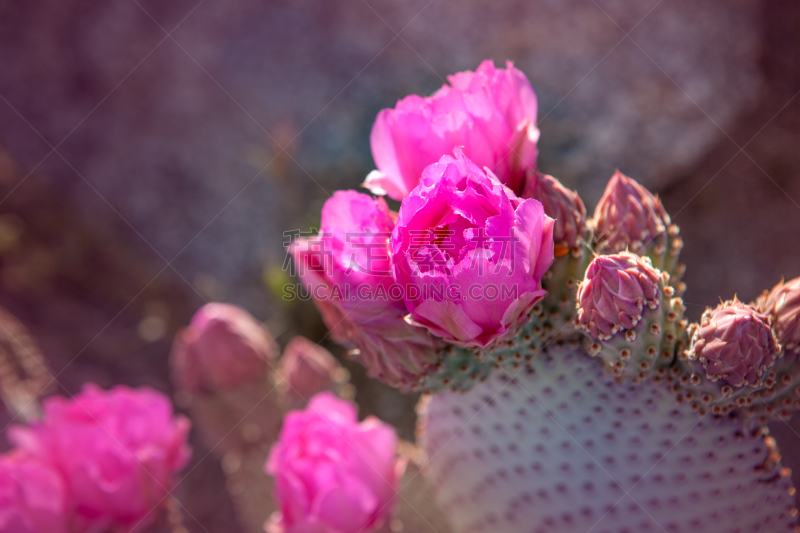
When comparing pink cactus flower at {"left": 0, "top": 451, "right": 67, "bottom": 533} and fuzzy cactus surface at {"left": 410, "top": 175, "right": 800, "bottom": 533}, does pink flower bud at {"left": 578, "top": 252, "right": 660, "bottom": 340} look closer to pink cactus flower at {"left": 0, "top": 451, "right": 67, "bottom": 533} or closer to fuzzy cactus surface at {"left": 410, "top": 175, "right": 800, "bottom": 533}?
fuzzy cactus surface at {"left": 410, "top": 175, "right": 800, "bottom": 533}

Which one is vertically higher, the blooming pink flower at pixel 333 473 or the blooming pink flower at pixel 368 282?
the blooming pink flower at pixel 368 282

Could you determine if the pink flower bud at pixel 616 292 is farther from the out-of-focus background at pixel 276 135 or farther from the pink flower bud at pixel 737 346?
the out-of-focus background at pixel 276 135

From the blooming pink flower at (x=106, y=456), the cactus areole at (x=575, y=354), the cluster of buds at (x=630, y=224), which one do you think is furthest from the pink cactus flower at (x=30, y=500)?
the cluster of buds at (x=630, y=224)

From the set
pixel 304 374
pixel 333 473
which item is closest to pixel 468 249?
pixel 333 473

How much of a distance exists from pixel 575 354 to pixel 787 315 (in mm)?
144

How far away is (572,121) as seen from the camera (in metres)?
1.14

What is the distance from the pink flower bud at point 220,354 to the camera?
0.67m

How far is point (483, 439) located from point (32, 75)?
163cm

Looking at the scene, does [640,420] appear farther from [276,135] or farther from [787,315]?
[276,135]

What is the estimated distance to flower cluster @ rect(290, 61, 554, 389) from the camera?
0.34 m

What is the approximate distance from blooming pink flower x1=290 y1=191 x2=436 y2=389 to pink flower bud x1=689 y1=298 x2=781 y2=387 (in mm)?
187

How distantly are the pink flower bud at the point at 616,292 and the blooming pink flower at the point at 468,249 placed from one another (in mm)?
32

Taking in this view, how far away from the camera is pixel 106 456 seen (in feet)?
1.85

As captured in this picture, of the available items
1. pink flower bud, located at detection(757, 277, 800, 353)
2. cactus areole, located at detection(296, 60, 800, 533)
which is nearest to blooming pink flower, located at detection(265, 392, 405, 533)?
cactus areole, located at detection(296, 60, 800, 533)
